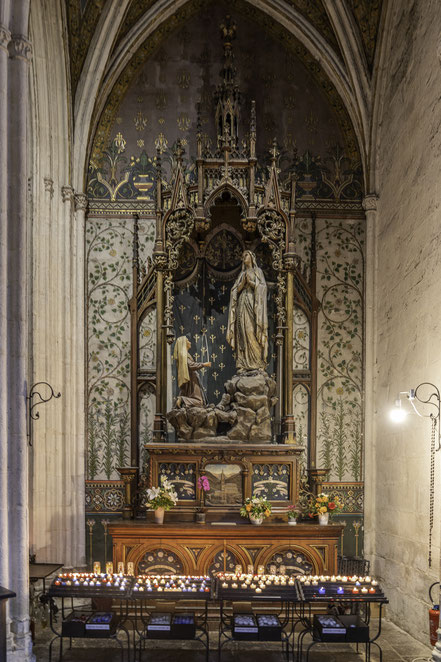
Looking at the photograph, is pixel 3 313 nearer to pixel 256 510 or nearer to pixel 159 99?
pixel 256 510

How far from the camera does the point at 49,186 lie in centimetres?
993

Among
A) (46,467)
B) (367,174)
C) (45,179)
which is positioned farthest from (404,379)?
(45,179)

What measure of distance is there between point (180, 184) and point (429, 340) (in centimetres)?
457

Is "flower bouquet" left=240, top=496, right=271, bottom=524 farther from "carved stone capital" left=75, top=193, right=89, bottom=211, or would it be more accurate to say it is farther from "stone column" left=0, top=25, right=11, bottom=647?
"carved stone capital" left=75, top=193, right=89, bottom=211

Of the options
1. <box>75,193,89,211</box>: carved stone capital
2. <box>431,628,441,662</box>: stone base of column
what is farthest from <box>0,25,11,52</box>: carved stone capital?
<box>431,628,441,662</box>: stone base of column

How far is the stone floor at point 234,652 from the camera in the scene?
7246mm

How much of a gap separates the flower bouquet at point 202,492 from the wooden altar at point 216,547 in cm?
25

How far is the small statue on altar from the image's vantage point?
9.82 metres

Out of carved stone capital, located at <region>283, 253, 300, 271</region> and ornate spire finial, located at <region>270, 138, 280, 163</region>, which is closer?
carved stone capital, located at <region>283, 253, 300, 271</region>

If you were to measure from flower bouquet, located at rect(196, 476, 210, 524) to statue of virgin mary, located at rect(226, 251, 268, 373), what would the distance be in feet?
5.71

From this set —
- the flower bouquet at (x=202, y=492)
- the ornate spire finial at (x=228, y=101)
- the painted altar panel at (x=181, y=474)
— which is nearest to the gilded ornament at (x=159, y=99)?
the ornate spire finial at (x=228, y=101)

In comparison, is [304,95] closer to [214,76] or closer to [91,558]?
[214,76]

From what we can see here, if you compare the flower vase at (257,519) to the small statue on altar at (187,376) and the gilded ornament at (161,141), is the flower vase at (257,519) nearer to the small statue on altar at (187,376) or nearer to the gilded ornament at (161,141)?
the small statue on altar at (187,376)

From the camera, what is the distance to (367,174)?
428 inches
